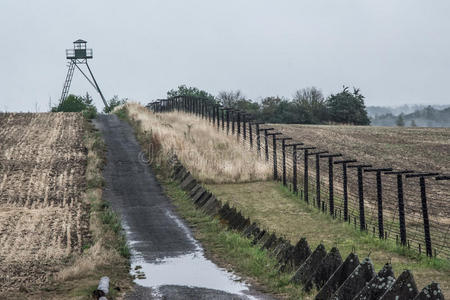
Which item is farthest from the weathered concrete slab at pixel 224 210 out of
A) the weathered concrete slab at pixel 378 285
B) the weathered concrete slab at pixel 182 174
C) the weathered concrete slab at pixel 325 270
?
the weathered concrete slab at pixel 378 285

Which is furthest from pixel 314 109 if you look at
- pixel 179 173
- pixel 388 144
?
pixel 179 173

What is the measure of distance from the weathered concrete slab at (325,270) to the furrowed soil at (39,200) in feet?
17.3

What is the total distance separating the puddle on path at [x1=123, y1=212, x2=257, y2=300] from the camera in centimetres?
1378

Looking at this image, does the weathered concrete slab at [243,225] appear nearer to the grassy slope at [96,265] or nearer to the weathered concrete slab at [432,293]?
the grassy slope at [96,265]

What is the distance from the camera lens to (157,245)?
17703 mm

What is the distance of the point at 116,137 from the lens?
125 ft

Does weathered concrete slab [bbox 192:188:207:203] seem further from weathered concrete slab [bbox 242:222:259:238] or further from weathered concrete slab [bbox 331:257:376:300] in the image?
weathered concrete slab [bbox 331:257:376:300]

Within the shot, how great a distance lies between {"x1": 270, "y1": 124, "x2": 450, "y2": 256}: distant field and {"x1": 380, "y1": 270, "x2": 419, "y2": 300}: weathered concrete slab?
586 centimetres

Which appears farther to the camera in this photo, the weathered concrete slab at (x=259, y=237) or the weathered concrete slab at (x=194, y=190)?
the weathered concrete slab at (x=194, y=190)

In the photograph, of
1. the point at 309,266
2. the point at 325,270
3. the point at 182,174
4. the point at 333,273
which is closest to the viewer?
the point at 333,273

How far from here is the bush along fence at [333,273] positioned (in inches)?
391

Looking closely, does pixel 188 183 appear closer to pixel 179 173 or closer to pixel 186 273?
pixel 179 173

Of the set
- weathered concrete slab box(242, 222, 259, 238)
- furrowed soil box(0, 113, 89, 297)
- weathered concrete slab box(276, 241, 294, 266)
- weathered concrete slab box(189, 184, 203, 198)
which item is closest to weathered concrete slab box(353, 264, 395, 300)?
weathered concrete slab box(276, 241, 294, 266)

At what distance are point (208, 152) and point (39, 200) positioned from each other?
9.28 meters
